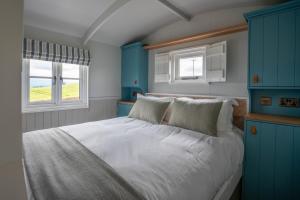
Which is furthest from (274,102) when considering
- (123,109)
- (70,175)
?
(123,109)

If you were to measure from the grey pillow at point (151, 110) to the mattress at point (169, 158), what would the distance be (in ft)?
0.99

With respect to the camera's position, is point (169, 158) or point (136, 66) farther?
point (136, 66)

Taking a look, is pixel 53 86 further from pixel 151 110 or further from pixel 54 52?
pixel 151 110

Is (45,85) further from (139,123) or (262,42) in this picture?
(262,42)

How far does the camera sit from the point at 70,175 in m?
0.99

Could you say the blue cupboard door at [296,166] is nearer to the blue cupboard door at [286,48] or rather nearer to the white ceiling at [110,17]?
the blue cupboard door at [286,48]

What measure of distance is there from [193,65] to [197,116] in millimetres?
1205

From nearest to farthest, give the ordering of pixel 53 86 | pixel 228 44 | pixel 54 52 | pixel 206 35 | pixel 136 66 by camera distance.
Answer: pixel 228 44, pixel 206 35, pixel 54 52, pixel 53 86, pixel 136 66

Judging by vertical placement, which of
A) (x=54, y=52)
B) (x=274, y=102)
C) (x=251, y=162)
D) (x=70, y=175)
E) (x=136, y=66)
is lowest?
(x=251, y=162)

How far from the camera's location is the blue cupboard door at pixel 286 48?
5.45 feet

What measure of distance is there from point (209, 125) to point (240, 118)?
0.69 meters

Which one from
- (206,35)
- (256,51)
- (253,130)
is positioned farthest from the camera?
(206,35)

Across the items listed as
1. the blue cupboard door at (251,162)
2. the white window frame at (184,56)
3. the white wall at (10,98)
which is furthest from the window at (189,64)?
the white wall at (10,98)

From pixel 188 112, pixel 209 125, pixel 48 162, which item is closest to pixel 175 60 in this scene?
pixel 188 112
